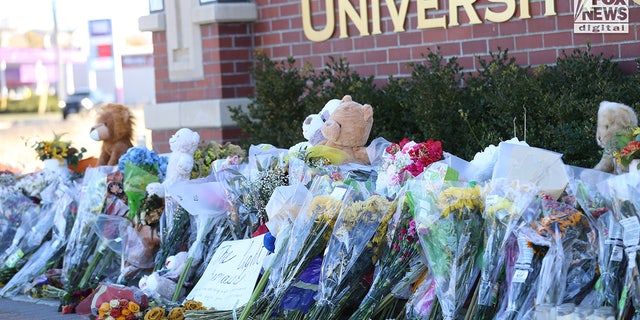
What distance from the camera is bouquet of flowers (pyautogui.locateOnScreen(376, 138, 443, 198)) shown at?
552 centimetres

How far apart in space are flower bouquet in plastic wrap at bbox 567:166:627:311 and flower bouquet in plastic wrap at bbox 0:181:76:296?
13.9 ft

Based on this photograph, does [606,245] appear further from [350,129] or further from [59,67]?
[59,67]

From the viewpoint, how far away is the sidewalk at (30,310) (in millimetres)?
6746

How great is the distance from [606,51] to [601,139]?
1.31m

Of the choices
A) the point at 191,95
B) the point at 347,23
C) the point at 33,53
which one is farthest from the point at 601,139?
the point at 33,53

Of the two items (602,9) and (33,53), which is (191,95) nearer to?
(602,9)

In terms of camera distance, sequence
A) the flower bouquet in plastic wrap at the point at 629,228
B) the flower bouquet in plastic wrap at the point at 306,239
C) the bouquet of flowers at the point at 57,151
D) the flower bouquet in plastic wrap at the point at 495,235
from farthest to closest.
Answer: the bouquet of flowers at the point at 57,151
the flower bouquet in plastic wrap at the point at 306,239
the flower bouquet in plastic wrap at the point at 495,235
the flower bouquet in plastic wrap at the point at 629,228

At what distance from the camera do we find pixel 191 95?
918cm

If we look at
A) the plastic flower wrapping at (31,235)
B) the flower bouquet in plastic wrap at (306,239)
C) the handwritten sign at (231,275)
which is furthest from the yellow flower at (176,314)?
the plastic flower wrapping at (31,235)

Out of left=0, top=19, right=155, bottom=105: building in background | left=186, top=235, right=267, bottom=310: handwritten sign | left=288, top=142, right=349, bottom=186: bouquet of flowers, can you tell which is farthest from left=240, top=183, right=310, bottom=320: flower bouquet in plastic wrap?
left=0, top=19, right=155, bottom=105: building in background

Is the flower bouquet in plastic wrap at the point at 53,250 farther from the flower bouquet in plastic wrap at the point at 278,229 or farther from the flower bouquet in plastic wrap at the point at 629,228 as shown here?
the flower bouquet in plastic wrap at the point at 629,228

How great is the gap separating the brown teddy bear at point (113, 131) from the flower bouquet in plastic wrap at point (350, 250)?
11.7 feet

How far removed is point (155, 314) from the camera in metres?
5.84

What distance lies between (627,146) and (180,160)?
3103 mm
